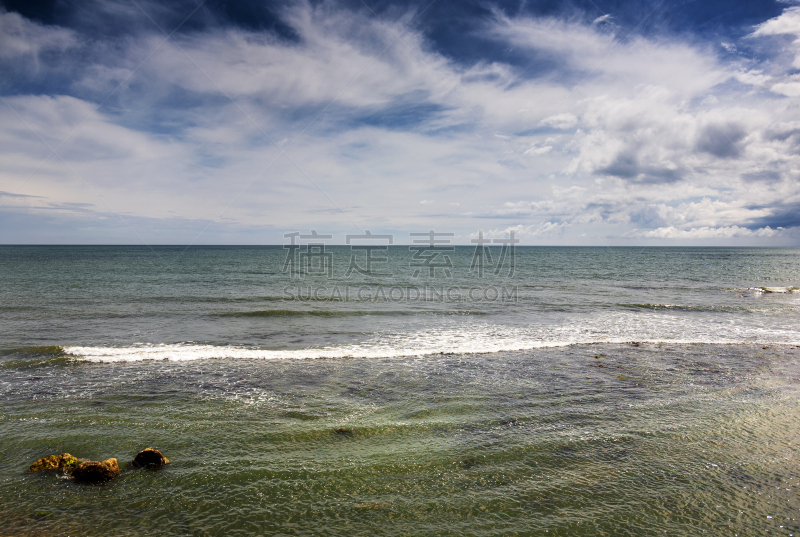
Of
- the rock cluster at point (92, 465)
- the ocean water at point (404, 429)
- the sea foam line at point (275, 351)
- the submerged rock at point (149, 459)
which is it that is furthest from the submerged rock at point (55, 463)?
the sea foam line at point (275, 351)

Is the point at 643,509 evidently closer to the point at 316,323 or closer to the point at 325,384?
the point at 325,384

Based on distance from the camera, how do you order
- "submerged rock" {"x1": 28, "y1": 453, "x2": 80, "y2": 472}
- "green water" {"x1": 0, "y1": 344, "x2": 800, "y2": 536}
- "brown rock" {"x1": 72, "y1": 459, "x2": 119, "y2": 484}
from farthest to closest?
"submerged rock" {"x1": 28, "y1": 453, "x2": 80, "y2": 472}, "brown rock" {"x1": 72, "y1": 459, "x2": 119, "y2": 484}, "green water" {"x1": 0, "y1": 344, "x2": 800, "y2": 536}

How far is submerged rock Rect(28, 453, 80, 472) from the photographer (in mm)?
6531

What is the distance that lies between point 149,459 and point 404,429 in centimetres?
450

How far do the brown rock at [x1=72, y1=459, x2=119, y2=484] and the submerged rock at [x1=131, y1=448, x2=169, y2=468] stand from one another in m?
0.37

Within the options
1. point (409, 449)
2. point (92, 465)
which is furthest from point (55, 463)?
point (409, 449)

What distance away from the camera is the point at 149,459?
6719 millimetres

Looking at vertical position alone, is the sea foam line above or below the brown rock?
below

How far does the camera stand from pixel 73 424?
8352mm

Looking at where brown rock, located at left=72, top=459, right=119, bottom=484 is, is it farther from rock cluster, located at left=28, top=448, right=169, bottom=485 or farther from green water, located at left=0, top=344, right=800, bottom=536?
green water, located at left=0, top=344, right=800, bottom=536

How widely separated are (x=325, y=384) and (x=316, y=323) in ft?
33.1

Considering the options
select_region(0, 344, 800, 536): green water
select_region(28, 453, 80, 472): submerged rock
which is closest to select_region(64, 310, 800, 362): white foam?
select_region(0, 344, 800, 536): green water

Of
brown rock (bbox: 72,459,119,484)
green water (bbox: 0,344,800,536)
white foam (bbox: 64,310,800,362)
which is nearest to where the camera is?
green water (bbox: 0,344,800,536)

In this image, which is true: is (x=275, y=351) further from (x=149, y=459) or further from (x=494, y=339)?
(x=494, y=339)
